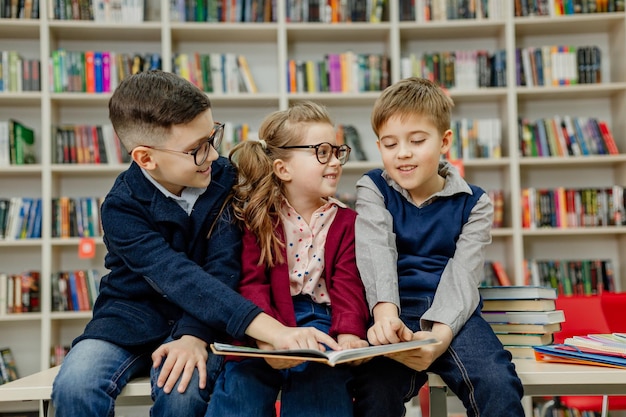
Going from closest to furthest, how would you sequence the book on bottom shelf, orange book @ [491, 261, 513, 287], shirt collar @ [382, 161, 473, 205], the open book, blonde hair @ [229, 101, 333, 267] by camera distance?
the open book, blonde hair @ [229, 101, 333, 267], shirt collar @ [382, 161, 473, 205], the book on bottom shelf, orange book @ [491, 261, 513, 287]

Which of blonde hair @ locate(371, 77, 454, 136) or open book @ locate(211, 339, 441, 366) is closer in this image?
open book @ locate(211, 339, 441, 366)

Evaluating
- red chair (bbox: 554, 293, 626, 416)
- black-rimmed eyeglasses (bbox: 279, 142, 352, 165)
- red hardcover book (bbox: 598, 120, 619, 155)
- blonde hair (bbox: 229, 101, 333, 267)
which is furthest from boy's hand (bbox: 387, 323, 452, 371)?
red hardcover book (bbox: 598, 120, 619, 155)

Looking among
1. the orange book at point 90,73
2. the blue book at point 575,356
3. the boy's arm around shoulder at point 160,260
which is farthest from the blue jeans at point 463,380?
the orange book at point 90,73

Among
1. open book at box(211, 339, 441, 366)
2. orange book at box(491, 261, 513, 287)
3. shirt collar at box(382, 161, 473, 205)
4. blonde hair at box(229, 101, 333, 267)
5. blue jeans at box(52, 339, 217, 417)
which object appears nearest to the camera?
open book at box(211, 339, 441, 366)

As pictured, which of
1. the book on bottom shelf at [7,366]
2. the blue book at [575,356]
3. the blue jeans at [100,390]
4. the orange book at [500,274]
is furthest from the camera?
the orange book at [500,274]

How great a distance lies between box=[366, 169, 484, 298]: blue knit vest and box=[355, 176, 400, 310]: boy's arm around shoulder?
4 centimetres

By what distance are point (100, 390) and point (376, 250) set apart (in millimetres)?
667

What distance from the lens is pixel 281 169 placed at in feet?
5.48

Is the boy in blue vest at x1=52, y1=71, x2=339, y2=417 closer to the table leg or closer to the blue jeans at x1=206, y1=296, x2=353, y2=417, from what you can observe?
the blue jeans at x1=206, y1=296, x2=353, y2=417

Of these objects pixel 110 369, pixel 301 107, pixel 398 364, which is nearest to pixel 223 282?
pixel 110 369

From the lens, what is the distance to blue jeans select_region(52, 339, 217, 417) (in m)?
1.20

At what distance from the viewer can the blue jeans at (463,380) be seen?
124 centimetres

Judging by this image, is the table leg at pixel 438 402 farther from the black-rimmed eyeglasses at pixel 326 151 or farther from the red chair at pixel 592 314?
the red chair at pixel 592 314

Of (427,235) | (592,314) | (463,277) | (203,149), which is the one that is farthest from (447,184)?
(592,314)
